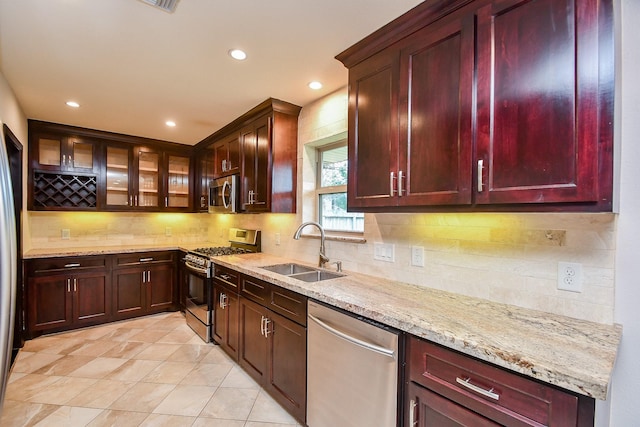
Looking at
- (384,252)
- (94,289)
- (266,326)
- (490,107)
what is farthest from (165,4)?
(94,289)

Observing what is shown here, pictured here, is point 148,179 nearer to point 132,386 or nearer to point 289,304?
point 132,386

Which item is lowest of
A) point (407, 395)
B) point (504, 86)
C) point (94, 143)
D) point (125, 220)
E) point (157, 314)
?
point (157, 314)

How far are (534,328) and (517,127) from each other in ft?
2.63

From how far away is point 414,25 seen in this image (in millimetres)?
1577

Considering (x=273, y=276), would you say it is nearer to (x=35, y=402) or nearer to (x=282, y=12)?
(x=282, y=12)

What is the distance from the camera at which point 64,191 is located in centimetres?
369

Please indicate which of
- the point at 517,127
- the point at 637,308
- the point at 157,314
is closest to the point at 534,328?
the point at 637,308

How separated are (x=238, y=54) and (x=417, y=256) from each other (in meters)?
1.77

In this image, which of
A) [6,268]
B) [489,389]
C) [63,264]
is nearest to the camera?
[6,268]

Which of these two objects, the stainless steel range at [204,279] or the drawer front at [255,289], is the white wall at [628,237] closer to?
the drawer front at [255,289]

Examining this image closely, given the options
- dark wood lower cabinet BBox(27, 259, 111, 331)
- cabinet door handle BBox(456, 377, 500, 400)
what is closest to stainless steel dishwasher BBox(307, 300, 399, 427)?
cabinet door handle BBox(456, 377, 500, 400)

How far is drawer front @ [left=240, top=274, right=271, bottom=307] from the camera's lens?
7.08 ft

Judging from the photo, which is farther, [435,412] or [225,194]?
[225,194]

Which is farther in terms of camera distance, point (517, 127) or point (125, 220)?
point (125, 220)
